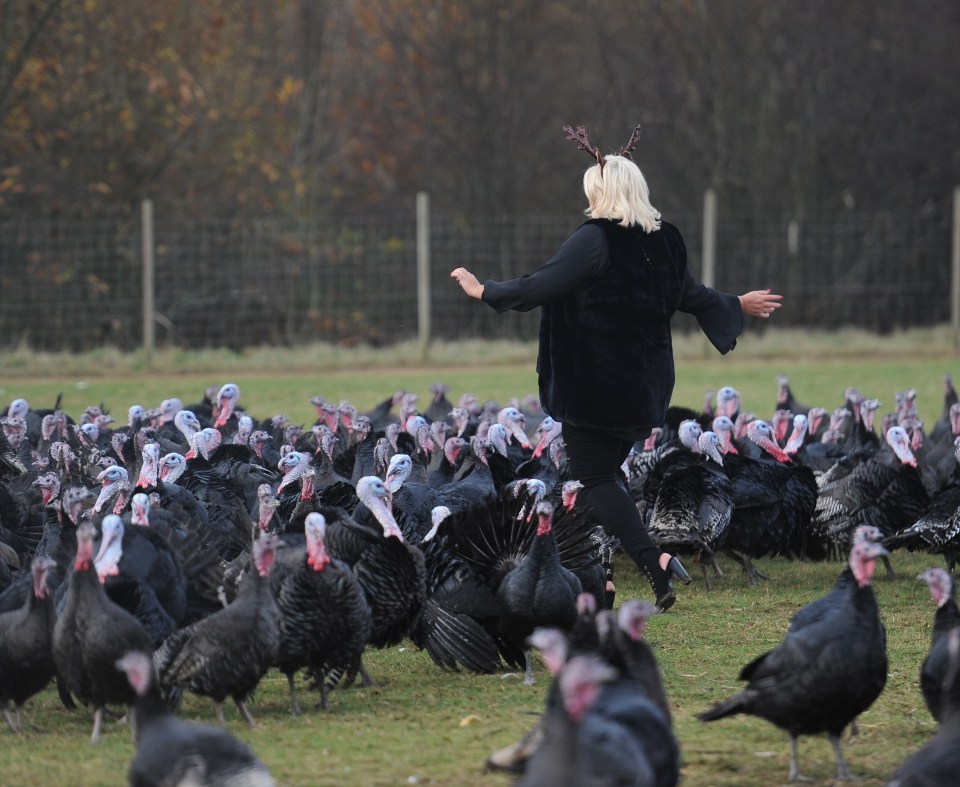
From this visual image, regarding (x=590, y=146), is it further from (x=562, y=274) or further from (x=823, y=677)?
(x=823, y=677)

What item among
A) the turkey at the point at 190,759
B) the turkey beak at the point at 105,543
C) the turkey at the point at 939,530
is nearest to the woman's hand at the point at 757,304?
the turkey at the point at 939,530

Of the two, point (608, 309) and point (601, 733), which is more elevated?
point (608, 309)

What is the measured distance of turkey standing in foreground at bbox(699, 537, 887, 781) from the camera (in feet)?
15.5

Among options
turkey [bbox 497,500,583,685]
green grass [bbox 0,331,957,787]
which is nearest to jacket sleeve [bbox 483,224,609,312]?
turkey [bbox 497,500,583,685]

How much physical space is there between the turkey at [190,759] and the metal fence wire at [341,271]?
51.0ft

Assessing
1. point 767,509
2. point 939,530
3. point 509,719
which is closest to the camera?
point 509,719

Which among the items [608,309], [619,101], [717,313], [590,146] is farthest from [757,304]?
[619,101]

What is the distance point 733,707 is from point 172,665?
1969 millimetres

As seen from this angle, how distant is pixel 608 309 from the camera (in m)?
6.22

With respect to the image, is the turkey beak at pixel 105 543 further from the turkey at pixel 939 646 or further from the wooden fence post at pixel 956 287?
the wooden fence post at pixel 956 287

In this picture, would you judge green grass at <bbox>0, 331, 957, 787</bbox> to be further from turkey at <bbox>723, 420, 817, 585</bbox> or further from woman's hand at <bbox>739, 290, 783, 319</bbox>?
woman's hand at <bbox>739, 290, 783, 319</bbox>

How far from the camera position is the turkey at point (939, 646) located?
16.0 feet

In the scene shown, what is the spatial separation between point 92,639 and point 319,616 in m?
0.89

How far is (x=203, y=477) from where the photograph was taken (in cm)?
829
